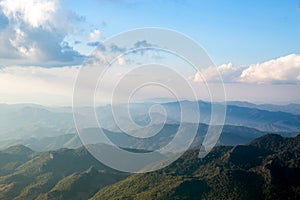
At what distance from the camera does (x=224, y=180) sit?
96875 millimetres

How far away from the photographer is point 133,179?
118812mm

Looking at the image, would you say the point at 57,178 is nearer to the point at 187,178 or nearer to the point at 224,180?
the point at 187,178

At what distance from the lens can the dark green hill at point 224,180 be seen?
9075 centimetres

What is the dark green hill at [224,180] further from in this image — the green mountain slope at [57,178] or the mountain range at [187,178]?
the green mountain slope at [57,178]

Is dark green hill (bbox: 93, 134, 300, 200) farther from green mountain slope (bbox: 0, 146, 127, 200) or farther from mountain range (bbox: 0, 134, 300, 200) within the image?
green mountain slope (bbox: 0, 146, 127, 200)

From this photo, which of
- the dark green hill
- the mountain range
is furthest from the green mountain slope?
the dark green hill

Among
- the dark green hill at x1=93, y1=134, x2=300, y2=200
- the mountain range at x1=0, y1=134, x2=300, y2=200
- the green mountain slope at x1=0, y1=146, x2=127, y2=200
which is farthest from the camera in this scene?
the green mountain slope at x1=0, y1=146, x2=127, y2=200

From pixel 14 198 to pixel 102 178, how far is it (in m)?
33.7

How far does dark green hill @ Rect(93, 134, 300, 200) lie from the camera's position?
9075cm

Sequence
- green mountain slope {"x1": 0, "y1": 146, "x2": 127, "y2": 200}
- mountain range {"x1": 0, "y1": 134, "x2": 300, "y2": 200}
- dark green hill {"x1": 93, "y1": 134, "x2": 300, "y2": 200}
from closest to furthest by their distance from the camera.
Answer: dark green hill {"x1": 93, "y1": 134, "x2": 300, "y2": 200} → mountain range {"x1": 0, "y1": 134, "x2": 300, "y2": 200} → green mountain slope {"x1": 0, "y1": 146, "x2": 127, "y2": 200}

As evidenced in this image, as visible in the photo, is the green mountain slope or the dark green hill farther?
the green mountain slope

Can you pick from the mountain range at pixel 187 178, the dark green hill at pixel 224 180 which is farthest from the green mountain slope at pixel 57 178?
the dark green hill at pixel 224 180

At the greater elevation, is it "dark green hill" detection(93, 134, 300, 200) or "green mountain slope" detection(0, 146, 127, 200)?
"dark green hill" detection(93, 134, 300, 200)

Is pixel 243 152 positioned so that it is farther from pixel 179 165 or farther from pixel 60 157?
pixel 60 157
